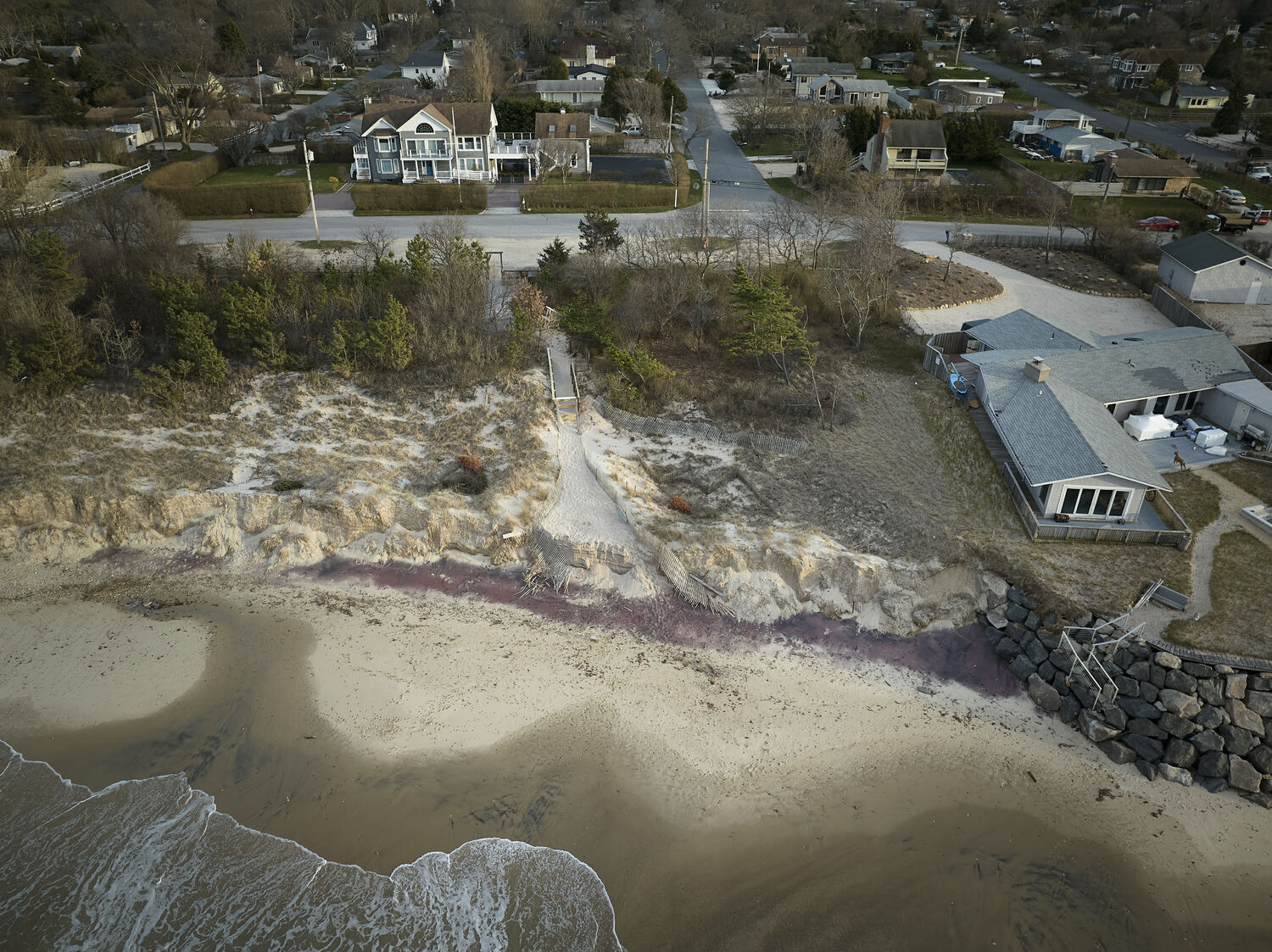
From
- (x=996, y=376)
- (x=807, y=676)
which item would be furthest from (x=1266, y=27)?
(x=807, y=676)

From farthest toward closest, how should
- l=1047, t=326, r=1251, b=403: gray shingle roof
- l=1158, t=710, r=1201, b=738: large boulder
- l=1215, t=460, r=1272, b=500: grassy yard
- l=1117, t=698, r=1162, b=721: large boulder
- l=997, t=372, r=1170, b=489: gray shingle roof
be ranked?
l=1047, t=326, r=1251, b=403: gray shingle roof, l=1215, t=460, r=1272, b=500: grassy yard, l=997, t=372, r=1170, b=489: gray shingle roof, l=1117, t=698, r=1162, b=721: large boulder, l=1158, t=710, r=1201, b=738: large boulder

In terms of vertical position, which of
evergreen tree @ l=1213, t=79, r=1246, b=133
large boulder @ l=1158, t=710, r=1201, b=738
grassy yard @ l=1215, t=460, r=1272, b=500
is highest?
evergreen tree @ l=1213, t=79, r=1246, b=133

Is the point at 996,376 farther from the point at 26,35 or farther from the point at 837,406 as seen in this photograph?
the point at 26,35

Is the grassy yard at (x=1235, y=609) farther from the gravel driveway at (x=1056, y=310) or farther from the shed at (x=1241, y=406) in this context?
the gravel driveway at (x=1056, y=310)

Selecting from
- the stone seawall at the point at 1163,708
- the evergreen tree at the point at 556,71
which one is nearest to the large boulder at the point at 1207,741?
the stone seawall at the point at 1163,708

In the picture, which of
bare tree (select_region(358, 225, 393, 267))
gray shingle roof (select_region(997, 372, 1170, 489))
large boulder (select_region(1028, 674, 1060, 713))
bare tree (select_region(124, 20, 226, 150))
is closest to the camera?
large boulder (select_region(1028, 674, 1060, 713))

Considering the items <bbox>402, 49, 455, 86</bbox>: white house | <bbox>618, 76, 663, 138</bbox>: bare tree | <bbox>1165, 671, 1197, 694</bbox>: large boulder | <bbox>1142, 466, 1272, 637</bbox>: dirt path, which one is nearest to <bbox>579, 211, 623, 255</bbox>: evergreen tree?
<bbox>1142, 466, 1272, 637</bbox>: dirt path

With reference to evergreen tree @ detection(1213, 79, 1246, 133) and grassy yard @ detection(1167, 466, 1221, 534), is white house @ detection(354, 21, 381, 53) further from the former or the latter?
grassy yard @ detection(1167, 466, 1221, 534)

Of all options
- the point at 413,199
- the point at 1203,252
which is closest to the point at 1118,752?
the point at 1203,252
